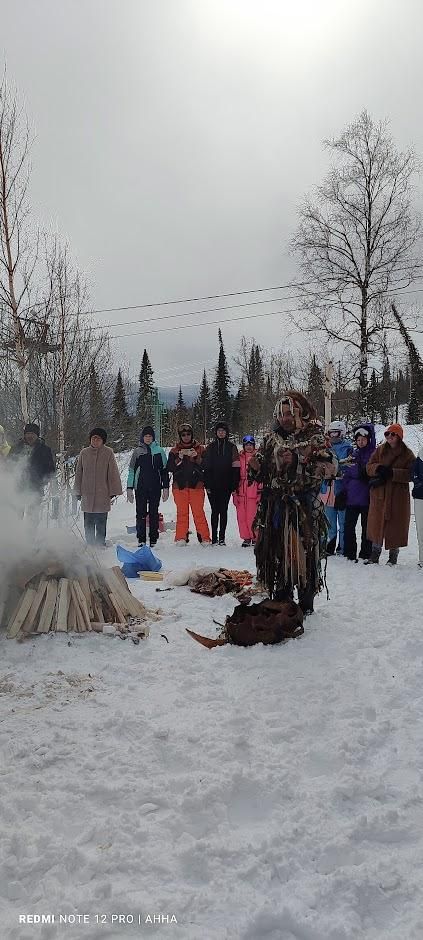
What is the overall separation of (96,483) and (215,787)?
18.5 feet

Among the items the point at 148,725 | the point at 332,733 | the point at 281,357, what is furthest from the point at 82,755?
the point at 281,357

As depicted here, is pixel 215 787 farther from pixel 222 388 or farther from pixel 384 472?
pixel 222 388

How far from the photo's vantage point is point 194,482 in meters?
8.66

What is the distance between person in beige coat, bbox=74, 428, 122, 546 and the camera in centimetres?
771

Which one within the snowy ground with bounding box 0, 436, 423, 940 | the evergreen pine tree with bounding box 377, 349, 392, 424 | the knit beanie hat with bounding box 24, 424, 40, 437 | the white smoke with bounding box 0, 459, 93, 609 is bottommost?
the snowy ground with bounding box 0, 436, 423, 940

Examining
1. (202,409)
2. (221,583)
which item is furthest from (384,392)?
(221,583)

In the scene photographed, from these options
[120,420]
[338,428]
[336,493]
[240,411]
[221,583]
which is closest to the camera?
[221,583]

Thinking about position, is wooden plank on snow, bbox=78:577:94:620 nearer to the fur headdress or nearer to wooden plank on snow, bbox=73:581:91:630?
wooden plank on snow, bbox=73:581:91:630

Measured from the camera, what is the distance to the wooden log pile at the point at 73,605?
4309mm

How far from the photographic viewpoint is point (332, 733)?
114 inches

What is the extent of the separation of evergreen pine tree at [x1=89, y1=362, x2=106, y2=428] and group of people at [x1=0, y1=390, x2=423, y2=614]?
10.9 m

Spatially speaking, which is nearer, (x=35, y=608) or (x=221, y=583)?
(x=35, y=608)

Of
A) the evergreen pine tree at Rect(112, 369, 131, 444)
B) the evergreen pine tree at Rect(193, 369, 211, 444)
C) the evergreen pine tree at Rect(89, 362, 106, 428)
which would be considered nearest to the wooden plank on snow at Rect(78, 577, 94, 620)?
the evergreen pine tree at Rect(89, 362, 106, 428)

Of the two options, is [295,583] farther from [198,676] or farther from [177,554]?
[177,554]
